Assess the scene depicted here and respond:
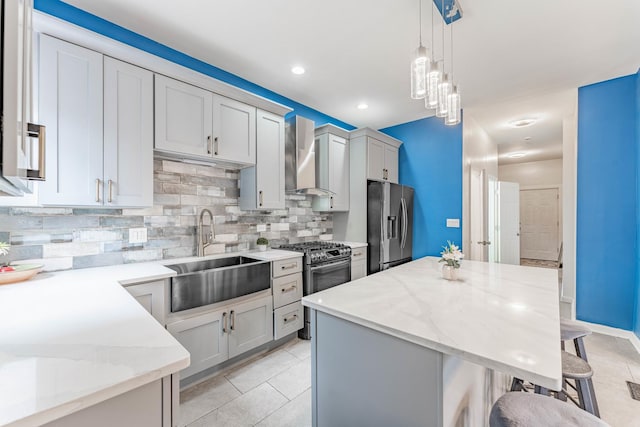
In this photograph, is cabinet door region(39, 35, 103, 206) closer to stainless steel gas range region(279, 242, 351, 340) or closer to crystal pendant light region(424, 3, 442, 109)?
stainless steel gas range region(279, 242, 351, 340)

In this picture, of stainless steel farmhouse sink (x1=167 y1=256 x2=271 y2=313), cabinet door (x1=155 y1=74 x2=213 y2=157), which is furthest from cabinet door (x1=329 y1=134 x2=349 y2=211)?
cabinet door (x1=155 y1=74 x2=213 y2=157)

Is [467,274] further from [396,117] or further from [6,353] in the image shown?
[396,117]

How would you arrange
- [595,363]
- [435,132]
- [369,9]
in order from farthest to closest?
[435,132] → [595,363] → [369,9]

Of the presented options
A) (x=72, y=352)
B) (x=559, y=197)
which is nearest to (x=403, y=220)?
(x=72, y=352)

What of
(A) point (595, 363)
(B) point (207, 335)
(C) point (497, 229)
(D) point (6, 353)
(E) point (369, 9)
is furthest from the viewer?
(C) point (497, 229)

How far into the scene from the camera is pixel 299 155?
3260mm

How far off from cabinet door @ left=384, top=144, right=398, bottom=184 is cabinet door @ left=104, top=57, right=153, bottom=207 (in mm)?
3089

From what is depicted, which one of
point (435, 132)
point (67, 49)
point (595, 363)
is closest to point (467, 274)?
point (595, 363)

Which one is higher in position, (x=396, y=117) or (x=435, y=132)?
(x=396, y=117)

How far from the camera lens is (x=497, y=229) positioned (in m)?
5.54

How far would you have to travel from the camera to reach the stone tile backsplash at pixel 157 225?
1.86 metres

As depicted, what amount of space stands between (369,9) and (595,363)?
3514 millimetres

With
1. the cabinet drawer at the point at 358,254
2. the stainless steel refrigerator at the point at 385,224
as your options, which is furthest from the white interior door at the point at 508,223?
the cabinet drawer at the point at 358,254

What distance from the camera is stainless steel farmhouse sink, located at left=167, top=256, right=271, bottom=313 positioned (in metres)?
1.96
